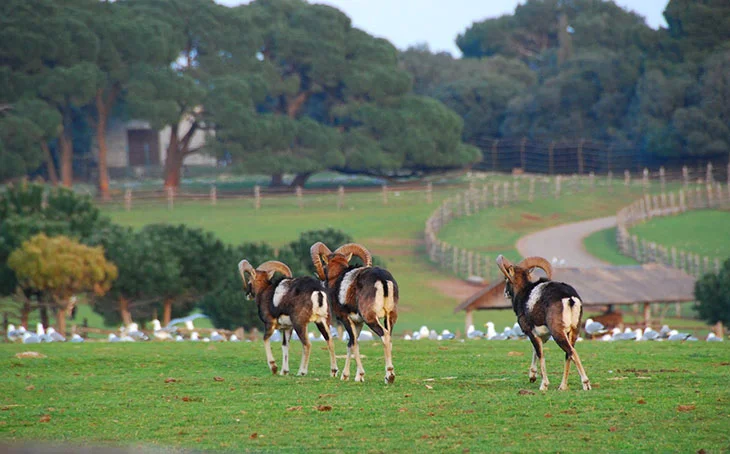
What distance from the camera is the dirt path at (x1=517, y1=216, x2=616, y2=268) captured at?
57.7 meters

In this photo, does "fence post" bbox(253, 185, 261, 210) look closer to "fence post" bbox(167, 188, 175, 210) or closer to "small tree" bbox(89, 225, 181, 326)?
"fence post" bbox(167, 188, 175, 210)

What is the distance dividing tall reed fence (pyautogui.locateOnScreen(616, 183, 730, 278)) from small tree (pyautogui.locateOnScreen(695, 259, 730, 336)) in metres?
11.8

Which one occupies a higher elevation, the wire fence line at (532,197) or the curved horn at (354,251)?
the curved horn at (354,251)

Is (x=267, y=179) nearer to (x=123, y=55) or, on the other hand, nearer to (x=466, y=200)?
(x=123, y=55)

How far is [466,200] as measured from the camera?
75.6 metres

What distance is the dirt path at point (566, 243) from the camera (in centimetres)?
5769

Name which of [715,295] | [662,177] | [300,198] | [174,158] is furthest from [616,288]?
[174,158]

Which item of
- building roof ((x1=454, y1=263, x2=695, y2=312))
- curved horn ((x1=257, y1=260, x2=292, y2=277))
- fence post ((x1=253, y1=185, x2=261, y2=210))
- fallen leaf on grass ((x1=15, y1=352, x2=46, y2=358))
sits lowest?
building roof ((x1=454, y1=263, x2=695, y2=312))

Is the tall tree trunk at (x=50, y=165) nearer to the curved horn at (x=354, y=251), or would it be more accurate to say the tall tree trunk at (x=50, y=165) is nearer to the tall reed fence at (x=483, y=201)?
the tall reed fence at (x=483, y=201)

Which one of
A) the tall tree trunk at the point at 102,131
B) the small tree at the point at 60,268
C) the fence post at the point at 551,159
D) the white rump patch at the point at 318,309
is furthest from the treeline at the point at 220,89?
the white rump patch at the point at 318,309

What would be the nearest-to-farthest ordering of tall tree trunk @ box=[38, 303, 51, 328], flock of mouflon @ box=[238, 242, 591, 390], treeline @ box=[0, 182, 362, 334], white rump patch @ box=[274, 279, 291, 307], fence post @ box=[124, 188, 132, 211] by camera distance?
flock of mouflon @ box=[238, 242, 591, 390], white rump patch @ box=[274, 279, 291, 307], treeline @ box=[0, 182, 362, 334], tall tree trunk @ box=[38, 303, 51, 328], fence post @ box=[124, 188, 132, 211]

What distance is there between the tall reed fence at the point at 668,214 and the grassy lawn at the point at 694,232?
0.78 m

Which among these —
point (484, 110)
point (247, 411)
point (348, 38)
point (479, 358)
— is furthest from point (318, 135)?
point (247, 411)

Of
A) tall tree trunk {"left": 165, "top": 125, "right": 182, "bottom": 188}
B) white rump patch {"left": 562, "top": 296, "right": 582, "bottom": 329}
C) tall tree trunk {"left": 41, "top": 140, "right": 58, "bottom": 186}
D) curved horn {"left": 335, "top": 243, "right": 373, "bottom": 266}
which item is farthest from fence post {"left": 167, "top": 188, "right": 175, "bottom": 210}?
white rump patch {"left": 562, "top": 296, "right": 582, "bottom": 329}
